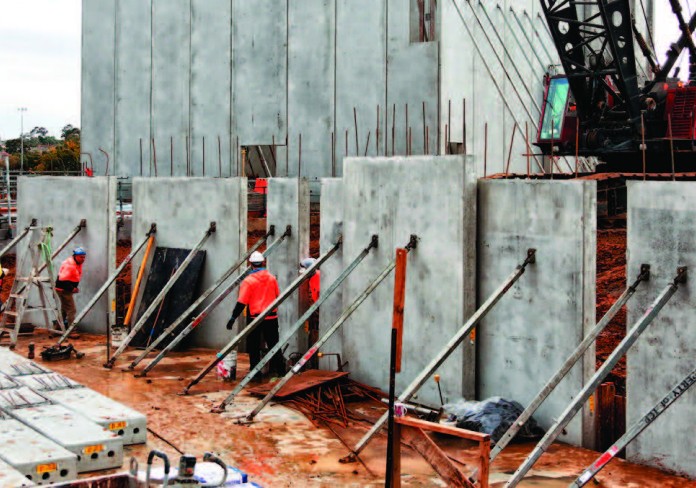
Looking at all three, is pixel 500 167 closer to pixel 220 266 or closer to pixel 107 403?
pixel 220 266

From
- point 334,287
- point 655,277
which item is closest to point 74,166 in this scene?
point 334,287

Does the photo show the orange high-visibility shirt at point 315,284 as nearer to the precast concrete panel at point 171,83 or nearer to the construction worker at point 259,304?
the construction worker at point 259,304

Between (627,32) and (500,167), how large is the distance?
14.3ft

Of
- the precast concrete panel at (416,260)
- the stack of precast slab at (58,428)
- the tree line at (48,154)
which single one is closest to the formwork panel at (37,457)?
A: the stack of precast slab at (58,428)

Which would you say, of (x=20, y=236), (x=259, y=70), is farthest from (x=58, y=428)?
(x=259, y=70)

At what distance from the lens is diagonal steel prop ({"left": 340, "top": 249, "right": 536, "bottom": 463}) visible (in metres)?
11.1

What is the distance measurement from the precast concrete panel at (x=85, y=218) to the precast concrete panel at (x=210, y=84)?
4980 mm

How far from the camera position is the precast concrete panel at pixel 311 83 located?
22.2m

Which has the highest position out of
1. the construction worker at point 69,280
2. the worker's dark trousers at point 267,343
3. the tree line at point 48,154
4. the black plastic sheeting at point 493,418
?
the tree line at point 48,154

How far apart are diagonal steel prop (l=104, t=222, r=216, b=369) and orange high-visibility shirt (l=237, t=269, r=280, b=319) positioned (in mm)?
2240

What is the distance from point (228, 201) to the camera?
17078mm

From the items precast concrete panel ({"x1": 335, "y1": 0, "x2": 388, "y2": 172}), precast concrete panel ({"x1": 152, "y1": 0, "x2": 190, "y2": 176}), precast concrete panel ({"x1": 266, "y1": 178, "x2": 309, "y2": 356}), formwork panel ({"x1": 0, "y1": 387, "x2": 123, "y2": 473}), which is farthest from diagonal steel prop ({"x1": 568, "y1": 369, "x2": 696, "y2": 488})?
precast concrete panel ({"x1": 152, "y1": 0, "x2": 190, "y2": 176})

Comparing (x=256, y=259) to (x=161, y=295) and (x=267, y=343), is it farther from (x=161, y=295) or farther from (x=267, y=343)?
(x=161, y=295)

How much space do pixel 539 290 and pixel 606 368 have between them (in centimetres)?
194
